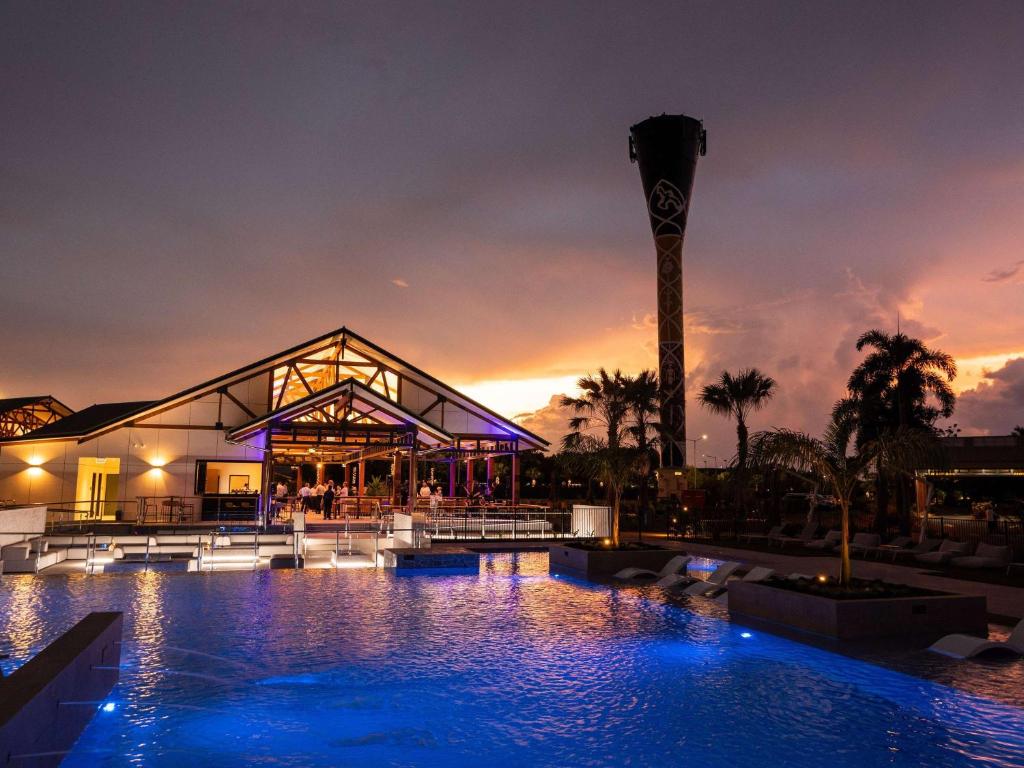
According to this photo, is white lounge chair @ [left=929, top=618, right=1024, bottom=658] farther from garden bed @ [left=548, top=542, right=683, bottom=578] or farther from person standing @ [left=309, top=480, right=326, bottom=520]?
person standing @ [left=309, top=480, right=326, bottom=520]

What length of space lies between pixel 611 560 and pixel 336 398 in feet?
47.7

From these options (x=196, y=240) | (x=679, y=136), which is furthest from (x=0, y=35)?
(x=679, y=136)

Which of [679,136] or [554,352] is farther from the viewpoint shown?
[679,136]

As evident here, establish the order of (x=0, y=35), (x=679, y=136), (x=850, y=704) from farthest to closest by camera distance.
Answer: (x=679, y=136)
(x=0, y=35)
(x=850, y=704)

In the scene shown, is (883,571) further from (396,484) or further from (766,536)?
(396,484)

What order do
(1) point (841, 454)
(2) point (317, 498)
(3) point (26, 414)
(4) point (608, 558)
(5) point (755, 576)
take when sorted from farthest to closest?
(3) point (26, 414)
(2) point (317, 498)
(4) point (608, 558)
(5) point (755, 576)
(1) point (841, 454)

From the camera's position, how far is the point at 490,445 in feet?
120

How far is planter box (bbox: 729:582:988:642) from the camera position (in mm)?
10492

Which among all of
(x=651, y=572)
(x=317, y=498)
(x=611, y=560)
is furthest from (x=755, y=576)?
(x=317, y=498)

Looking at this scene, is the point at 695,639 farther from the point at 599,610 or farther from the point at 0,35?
the point at 0,35

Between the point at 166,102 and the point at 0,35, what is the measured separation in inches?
162

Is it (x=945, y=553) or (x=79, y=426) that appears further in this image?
(x=79, y=426)

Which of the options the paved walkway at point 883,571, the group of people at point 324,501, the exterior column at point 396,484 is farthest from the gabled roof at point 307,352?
the paved walkway at point 883,571

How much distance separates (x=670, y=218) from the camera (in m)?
59.7
